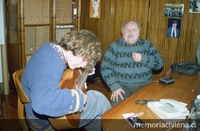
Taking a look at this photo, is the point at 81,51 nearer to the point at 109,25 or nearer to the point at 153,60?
the point at 153,60

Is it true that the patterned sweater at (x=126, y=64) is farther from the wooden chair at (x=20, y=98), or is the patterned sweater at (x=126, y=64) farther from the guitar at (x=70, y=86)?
the wooden chair at (x=20, y=98)

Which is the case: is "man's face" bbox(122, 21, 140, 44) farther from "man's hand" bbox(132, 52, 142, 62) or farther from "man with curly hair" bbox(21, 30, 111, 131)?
"man with curly hair" bbox(21, 30, 111, 131)

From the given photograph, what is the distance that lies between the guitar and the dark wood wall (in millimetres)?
2047

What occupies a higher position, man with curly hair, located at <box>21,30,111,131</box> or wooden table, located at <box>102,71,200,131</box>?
man with curly hair, located at <box>21,30,111,131</box>

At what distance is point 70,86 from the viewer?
4.75 feet

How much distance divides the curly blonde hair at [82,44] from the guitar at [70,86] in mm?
233

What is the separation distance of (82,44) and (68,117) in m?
0.43

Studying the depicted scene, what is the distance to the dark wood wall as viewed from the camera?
3.13m

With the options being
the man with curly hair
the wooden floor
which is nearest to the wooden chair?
the man with curly hair

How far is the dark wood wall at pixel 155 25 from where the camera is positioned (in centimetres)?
313

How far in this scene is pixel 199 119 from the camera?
1.02m

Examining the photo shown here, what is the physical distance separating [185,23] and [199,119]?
7.92 ft

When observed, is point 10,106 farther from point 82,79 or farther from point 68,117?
point 68,117

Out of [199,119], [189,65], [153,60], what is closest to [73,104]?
[199,119]
